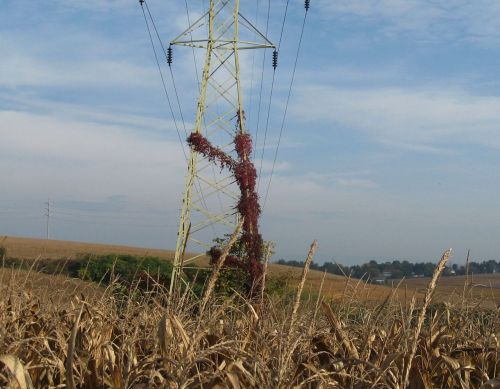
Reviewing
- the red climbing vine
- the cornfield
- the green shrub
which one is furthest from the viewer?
the red climbing vine

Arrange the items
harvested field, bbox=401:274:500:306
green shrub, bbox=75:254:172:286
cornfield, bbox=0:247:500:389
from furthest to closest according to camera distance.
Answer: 1. green shrub, bbox=75:254:172:286
2. harvested field, bbox=401:274:500:306
3. cornfield, bbox=0:247:500:389

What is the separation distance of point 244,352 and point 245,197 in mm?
21450

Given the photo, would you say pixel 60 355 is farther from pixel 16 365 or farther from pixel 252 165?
pixel 252 165

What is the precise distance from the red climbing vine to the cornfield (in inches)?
710

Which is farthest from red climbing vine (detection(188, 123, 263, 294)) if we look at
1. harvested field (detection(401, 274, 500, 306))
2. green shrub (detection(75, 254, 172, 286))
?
harvested field (detection(401, 274, 500, 306))

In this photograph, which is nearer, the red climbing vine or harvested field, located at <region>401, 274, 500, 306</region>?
harvested field, located at <region>401, 274, 500, 306</region>

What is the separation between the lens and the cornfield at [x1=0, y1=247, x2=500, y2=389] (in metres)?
3.59

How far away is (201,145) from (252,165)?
200 centimetres

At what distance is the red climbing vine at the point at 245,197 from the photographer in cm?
2455

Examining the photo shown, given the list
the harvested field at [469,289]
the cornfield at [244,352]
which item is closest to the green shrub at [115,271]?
the cornfield at [244,352]

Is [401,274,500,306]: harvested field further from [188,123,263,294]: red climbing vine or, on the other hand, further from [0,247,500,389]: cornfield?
[188,123,263,294]: red climbing vine

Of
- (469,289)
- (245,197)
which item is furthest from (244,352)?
(245,197)

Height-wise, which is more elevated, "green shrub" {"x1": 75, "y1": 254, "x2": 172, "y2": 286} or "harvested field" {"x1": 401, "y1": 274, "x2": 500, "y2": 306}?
"harvested field" {"x1": 401, "y1": 274, "x2": 500, "y2": 306}

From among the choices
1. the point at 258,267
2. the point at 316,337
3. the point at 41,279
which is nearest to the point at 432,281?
the point at 316,337
